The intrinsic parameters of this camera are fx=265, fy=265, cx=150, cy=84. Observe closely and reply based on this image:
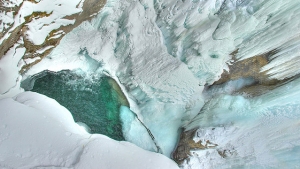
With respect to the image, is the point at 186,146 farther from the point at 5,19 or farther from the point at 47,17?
the point at 5,19

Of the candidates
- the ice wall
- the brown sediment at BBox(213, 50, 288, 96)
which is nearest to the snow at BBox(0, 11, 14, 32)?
the ice wall

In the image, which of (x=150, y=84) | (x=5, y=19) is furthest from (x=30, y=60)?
(x=150, y=84)

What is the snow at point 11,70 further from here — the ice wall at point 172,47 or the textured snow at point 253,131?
the textured snow at point 253,131

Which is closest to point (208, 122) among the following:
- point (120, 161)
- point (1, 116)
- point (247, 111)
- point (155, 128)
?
point (247, 111)

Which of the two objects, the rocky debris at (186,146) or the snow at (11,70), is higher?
the snow at (11,70)

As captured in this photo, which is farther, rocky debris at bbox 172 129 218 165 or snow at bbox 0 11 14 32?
rocky debris at bbox 172 129 218 165

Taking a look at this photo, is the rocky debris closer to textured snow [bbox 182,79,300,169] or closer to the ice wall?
textured snow [bbox 182,79,300,169]

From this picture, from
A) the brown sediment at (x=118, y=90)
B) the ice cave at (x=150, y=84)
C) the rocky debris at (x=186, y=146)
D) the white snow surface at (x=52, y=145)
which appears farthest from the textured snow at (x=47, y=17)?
the rocky debris at (x=186, y=146)
